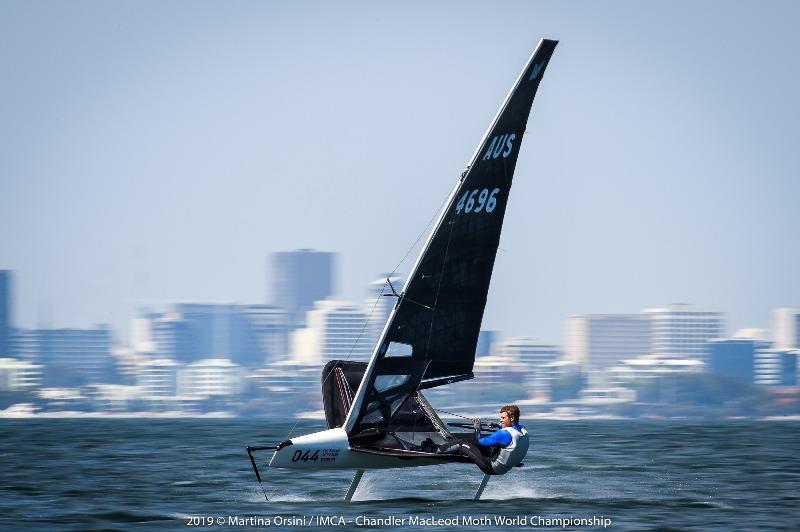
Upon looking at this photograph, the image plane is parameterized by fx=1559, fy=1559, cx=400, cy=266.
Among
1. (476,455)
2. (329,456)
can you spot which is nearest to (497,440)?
(476,455)

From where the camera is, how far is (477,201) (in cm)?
2698

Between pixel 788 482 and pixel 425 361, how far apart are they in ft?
31.0

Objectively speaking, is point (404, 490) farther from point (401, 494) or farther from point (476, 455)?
point (476, 455)

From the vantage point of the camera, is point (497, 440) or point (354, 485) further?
point (354, 485)

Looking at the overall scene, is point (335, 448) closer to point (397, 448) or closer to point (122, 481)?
point (397, 448)

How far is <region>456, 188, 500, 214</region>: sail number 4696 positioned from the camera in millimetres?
26828

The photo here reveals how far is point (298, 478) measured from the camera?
32.5m

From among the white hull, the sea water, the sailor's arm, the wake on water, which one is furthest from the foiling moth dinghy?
the sea water

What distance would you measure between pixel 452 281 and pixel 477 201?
1487mm

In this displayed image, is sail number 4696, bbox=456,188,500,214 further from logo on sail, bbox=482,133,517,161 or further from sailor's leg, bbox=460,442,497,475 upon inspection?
sailor's leg, bbox=460,442,497,475

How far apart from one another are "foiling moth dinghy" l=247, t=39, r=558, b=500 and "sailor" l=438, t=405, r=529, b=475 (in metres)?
0.18

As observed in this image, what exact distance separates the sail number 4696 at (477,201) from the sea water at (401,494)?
5.12 meters

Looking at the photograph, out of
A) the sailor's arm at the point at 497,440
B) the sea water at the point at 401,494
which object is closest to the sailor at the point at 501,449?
the sailor's arm at the point at 497,440

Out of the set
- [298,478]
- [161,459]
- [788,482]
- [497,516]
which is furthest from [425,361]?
[161,459]
